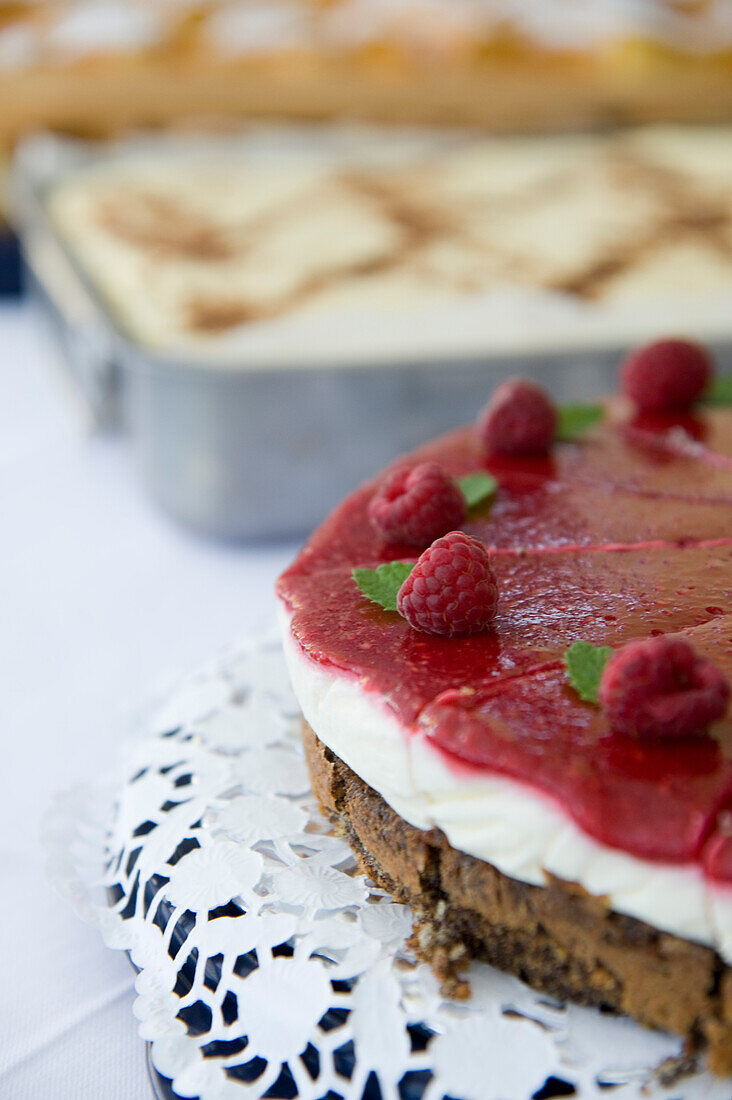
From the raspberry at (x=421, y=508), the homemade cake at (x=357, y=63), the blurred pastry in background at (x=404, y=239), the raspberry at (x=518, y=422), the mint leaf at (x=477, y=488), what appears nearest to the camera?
the raspberry at (x=421, y=508)

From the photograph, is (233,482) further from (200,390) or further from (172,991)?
(172,991)

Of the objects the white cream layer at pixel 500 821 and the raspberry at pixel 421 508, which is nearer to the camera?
the white cream layer at pixel 500 821

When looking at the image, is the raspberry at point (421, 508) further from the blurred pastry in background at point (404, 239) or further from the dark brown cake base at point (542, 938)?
the blurred pastry in background at point (404, 239)

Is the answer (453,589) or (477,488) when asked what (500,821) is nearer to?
(453,589)

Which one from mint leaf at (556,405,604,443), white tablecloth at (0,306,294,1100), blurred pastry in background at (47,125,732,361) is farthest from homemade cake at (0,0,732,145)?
mint leaf at (556,405,604,443)

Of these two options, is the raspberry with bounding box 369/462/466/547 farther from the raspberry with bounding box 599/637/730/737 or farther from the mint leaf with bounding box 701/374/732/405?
the mint leaf with bounding box 701/374/732/405

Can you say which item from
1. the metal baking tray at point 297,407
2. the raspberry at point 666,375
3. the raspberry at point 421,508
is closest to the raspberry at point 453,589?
the raspberry at point 421,508

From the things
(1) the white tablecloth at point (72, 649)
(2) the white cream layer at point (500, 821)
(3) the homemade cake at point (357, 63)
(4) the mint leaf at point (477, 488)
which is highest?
(3) the homemade cake at point (357, 63)
